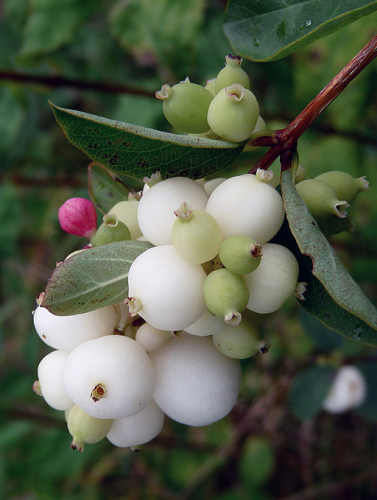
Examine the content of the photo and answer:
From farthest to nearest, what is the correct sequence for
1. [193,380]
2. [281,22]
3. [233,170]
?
1. [233,170]
2. [281,22]
3. [193,380]

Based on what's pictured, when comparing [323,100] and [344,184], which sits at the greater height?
[323,100]

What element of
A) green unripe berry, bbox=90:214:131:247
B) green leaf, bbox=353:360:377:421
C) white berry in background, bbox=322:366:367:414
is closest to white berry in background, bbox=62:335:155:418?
green unripe berry, bbox=90:214:131:247

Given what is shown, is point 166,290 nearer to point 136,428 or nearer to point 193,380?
point 193,380

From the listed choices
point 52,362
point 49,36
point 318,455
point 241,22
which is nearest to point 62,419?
point 318,455

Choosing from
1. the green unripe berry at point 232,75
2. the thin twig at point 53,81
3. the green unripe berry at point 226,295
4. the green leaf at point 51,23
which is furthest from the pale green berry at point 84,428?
the green leaf at point 51,23

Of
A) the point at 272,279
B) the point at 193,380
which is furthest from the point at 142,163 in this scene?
the point at 193,380

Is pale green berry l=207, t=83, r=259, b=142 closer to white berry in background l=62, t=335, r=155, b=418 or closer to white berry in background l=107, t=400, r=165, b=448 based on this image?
white berry in background l=62, t=335, r=155, b=418
